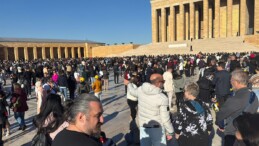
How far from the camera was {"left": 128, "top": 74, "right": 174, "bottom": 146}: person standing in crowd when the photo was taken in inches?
142

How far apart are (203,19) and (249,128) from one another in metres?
48.8

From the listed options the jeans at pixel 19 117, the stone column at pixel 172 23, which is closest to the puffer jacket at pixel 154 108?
the jeans at pixel 19 117

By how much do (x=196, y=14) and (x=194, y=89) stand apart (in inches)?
1958

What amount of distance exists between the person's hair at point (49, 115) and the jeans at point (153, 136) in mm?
1431

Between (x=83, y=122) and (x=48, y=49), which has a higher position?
(x=48, y=49)

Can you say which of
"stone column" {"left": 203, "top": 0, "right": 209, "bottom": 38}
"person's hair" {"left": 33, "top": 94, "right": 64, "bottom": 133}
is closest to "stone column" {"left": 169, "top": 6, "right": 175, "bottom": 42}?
"stone column" {"left": 203, "top": 0, "right": 209, "bottom": 38}

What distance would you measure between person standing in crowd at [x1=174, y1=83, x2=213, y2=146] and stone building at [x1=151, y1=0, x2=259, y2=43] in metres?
39.2

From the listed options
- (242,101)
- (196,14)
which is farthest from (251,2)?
(242,101)

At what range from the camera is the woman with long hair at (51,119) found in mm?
2836

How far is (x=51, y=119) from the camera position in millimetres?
3092

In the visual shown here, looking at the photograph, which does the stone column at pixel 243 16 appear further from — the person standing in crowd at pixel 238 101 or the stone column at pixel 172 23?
the person standing in crowd at pixel 238 101

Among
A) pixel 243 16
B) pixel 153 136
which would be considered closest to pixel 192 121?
pixel 153 136

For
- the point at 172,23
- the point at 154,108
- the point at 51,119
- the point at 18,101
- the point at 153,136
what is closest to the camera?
the point at 51,119

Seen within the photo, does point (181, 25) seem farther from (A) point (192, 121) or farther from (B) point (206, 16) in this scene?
(A) point (192, 121)
